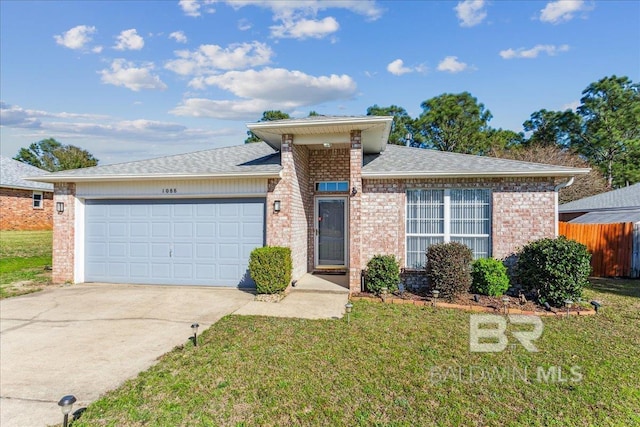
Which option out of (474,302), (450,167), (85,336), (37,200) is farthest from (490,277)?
(37,200)

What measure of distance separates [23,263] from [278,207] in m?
11.0

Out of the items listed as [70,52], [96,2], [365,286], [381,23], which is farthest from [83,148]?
[365,286]

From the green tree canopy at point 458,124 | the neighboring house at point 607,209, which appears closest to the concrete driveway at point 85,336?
the neighboring house at point 607,209

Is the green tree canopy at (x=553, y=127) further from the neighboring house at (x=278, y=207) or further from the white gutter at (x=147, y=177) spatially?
the white gutter at (x=147, y=177)

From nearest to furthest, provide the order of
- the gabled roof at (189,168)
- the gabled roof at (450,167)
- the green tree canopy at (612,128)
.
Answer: the gabled roof at (450,167) < the gabled roof at (189,168) < the green tree canopy at (612,128)

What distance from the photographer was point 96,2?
28.6 ft

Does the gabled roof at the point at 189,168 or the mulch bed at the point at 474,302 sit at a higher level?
the gabled roof at the point at 189,168

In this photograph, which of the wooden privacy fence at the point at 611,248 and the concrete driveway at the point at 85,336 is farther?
the wooden privacy fence at the point at 611,248

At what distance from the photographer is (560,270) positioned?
21.7ft

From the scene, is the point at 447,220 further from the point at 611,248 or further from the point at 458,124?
the point at 458,124

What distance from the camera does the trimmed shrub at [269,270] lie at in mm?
7352

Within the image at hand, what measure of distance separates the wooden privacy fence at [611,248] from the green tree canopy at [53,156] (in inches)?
2120

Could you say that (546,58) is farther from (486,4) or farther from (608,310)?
(608,310)

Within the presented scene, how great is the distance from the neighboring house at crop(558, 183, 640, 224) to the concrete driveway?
16.0m
